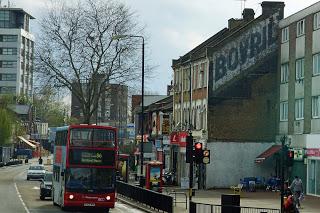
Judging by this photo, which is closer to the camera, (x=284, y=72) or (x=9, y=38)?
(x=284, y=72)

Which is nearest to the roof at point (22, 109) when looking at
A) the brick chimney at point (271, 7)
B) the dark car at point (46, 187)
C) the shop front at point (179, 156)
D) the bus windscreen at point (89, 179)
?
the shop front at point (179, 156)

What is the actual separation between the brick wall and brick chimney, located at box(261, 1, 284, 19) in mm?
5636

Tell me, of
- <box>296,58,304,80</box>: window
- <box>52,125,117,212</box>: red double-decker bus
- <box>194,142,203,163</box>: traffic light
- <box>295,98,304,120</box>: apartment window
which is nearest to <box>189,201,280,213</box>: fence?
<box>194,142,203,163</box>: traffic light

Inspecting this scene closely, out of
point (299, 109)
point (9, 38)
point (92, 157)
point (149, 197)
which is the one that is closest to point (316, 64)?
point (299, 109)

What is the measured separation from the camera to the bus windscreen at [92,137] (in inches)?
1448

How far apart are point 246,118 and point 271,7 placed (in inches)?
349

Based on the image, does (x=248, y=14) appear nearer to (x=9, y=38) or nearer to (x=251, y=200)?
(x=251, y=200)

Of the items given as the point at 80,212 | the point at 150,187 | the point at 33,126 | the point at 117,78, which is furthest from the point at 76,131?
the point at 33,126

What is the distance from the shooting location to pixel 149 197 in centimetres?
4141

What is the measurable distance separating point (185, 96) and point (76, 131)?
120 feet

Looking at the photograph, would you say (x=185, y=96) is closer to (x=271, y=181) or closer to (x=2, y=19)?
(x=271, y=181)

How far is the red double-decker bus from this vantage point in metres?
36.9

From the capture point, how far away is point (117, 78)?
8119 cm

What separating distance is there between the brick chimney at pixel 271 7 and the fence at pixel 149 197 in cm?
1934
